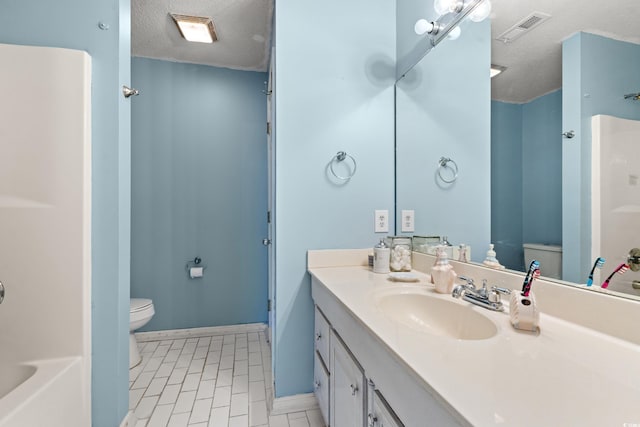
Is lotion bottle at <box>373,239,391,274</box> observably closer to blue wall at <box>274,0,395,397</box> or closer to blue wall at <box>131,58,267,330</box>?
blue wall at <box>274,0,395,397</box>

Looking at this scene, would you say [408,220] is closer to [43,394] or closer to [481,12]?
[481,12]

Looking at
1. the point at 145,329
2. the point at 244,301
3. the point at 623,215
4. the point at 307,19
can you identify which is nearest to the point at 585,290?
the point at 623,215

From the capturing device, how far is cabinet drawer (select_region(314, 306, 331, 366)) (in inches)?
51.3

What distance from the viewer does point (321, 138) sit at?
5.37 feet

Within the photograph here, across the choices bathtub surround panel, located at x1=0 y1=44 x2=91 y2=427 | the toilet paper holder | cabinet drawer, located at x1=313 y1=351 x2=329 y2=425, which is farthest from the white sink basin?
the toilet paper holder

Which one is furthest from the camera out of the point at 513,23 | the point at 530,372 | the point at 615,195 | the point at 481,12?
the point at 481,12

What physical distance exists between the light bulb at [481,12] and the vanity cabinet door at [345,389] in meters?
1.40

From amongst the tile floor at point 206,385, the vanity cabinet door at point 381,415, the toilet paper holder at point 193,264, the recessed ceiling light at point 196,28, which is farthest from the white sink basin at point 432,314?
the recessed ceiling light at point 196,28

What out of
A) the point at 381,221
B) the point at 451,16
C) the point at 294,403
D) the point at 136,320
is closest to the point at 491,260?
the point at 381,221

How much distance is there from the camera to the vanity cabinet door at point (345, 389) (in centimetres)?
92

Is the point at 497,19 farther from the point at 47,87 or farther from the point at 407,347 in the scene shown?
the point at 47,87

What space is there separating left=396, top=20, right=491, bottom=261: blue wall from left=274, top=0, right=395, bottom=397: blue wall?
0.11m

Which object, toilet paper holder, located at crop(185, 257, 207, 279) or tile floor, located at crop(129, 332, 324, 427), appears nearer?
tile floor, located at crop(129, 332, 324, 427)

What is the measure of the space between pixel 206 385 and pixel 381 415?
1.51m
